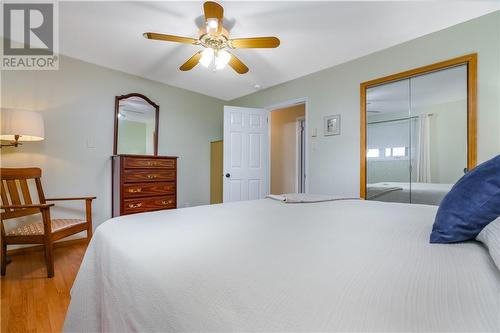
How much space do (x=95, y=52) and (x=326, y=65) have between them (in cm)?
284

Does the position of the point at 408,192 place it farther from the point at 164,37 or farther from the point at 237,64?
the point at 164,37

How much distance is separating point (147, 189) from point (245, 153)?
5.32 feet

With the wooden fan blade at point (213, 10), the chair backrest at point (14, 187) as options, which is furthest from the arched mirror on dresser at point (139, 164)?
the wooden fan blade at point (213, 10)

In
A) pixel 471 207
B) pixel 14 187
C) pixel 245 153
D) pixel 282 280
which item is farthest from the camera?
pixel 245 153

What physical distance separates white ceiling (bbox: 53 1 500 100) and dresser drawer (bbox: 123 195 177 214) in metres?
1.75

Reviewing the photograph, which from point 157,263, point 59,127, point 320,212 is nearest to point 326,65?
point 320,212

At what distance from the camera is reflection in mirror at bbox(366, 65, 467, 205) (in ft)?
7.19

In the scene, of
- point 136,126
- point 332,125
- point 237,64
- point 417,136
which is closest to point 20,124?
point 136,126

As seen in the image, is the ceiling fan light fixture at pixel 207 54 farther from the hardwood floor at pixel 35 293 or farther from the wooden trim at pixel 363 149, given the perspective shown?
the hardwood floor at pixel 35 293

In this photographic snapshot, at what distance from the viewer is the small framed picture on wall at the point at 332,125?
302 centimetres

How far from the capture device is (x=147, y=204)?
2873 millimetres

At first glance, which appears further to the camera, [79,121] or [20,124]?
[79,121]

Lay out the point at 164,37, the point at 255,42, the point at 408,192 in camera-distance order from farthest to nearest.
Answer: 1. the point at 408,192
2. the point at 255,42
3. the point at 164,37

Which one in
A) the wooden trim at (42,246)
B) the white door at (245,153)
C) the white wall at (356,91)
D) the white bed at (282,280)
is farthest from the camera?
the white door at (245,153)
